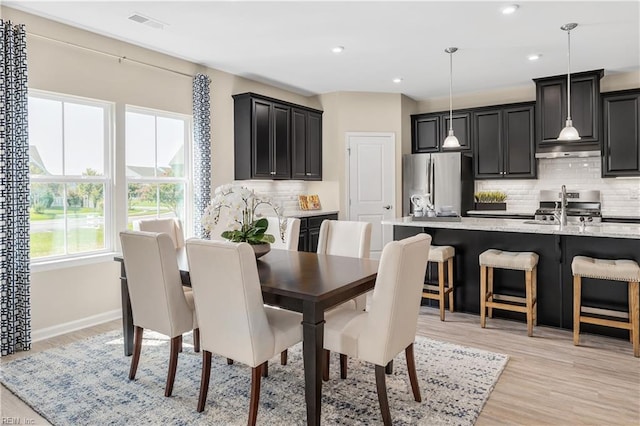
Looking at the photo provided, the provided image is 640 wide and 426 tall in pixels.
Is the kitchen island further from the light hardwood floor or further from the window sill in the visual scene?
the window sill

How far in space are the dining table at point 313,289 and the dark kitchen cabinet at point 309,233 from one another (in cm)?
285

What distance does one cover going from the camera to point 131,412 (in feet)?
7.88

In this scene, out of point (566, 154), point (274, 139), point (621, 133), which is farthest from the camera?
point (274, 139)

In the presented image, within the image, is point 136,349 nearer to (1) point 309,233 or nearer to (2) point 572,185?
(1) point 309,233

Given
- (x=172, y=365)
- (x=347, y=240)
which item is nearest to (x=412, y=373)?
(x=347, y=240)

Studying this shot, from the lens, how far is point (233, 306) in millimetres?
2145

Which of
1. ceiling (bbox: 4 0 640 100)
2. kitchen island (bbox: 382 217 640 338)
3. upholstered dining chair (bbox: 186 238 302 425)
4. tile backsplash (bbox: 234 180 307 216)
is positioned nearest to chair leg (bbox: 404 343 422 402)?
upholstered dining chair (bbox: 186 238 302 425)

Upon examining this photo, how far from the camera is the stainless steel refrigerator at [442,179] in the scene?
20.3 feet

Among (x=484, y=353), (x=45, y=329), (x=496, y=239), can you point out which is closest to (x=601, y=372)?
(x=484, y=353)

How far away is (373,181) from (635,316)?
13.2 ft

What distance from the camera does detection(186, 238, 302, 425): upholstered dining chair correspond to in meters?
2.08

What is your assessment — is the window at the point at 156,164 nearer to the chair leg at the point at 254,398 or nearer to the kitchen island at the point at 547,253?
the kitchen island at the point at 547,253

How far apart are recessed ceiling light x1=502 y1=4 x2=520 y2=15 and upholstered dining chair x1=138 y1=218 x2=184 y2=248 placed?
3.42 m

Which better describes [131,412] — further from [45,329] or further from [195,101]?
[195,101]
